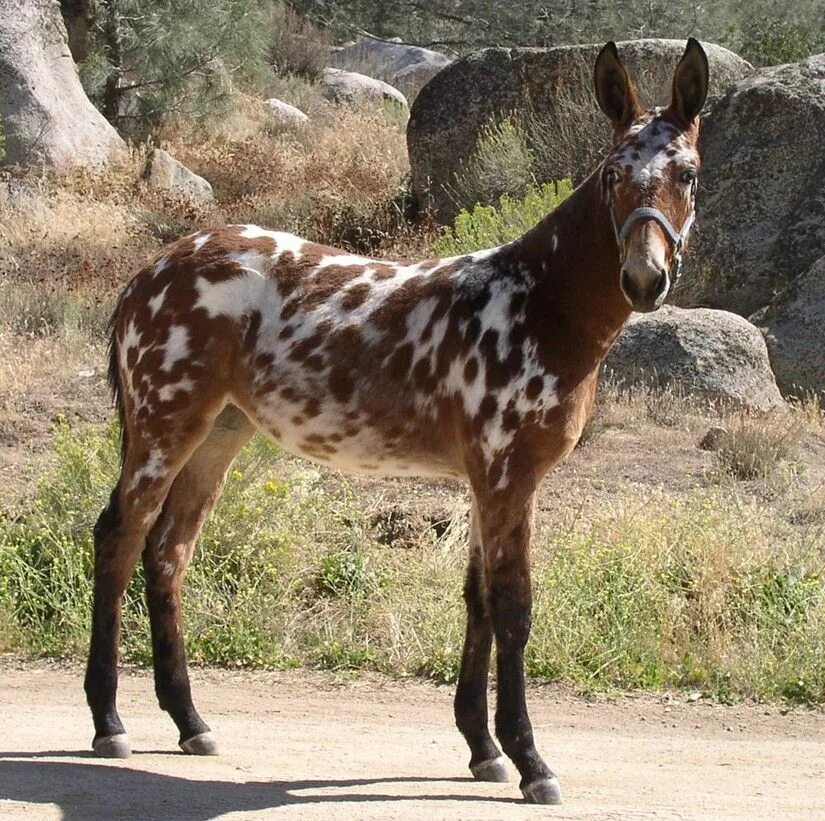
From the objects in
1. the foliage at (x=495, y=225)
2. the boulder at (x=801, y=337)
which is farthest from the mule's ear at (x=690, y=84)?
the boulder at (x=801, y=337)

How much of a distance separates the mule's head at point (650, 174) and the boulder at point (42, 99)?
14.6 metres

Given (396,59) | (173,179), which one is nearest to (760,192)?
(173,179)

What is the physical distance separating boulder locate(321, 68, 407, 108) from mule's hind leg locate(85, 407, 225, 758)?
2073 centimetres

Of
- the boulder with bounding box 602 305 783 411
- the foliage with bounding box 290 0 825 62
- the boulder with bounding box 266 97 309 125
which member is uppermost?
the foliage with bounding box 290 0 825 62

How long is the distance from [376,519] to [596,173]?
419cm

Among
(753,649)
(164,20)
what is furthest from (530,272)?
(164,20)

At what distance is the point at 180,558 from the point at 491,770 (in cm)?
155

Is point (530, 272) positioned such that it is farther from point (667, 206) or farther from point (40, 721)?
point (40, 721)

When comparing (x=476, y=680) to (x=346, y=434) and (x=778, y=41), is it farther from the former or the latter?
(x=778, y=41)

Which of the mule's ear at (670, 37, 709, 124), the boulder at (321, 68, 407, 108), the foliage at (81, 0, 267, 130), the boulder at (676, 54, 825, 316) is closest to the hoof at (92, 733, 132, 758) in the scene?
the mule's ear at (670, 37, 709, 124)

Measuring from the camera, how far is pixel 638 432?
1112 centimetres

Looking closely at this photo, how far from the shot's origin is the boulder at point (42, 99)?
739 inches

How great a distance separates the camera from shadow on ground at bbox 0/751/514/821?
190 inches

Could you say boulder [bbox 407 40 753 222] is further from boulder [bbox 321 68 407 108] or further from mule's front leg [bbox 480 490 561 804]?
mule's front leg [bbox 480 490 561 804]
